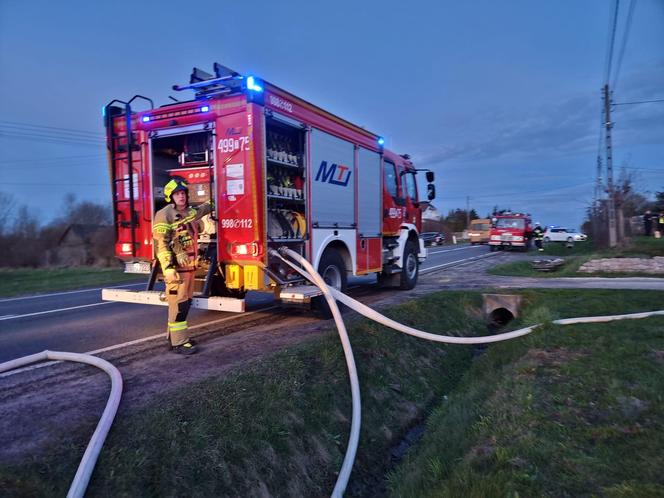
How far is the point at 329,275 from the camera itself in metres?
7.39

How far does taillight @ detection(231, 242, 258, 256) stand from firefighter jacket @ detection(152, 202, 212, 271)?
74cm

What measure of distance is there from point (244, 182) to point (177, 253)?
1.31 metres

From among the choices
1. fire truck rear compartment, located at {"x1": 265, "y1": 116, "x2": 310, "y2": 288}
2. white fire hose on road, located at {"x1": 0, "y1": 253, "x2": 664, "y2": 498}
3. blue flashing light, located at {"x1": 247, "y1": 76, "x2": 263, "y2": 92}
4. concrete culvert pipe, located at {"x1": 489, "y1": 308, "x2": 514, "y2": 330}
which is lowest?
concrete culvert pipe, located at {"x1": 489, "y1": 308, "x2": 514, "y2": 330}

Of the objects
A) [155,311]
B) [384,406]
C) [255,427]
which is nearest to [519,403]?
[384,406]

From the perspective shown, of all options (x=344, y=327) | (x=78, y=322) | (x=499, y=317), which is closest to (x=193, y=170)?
(x=78, y=322)

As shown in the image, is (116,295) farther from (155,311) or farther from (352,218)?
(352,218)

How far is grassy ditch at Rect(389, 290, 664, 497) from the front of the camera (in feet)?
9.37

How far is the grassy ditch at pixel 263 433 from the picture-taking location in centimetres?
270

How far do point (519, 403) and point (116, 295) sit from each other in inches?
200

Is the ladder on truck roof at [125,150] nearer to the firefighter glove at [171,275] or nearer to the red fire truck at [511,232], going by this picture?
the firefighter glove at [171,275]

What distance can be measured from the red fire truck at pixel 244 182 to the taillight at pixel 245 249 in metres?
0.01

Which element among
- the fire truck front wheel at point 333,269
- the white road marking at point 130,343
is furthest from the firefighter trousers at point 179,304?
the fire truck front wheel at point 333,269

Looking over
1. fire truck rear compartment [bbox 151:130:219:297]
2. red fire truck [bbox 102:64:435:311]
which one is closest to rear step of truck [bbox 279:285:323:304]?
red fire truck [bbox 102:64:435:311]

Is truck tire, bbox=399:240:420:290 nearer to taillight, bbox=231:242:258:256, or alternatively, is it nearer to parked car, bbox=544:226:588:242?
taillight, bbox=231:242:258:256
